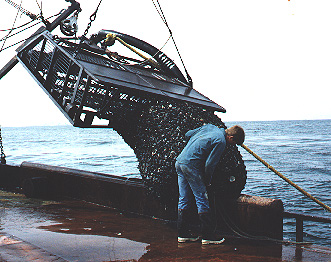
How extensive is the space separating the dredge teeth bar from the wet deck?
7.54 feet

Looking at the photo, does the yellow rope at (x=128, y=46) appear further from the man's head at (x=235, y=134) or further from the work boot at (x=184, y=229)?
the work boot at (x=184, y=229)

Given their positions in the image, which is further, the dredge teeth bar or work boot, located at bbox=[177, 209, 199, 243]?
the dredge teeth bar

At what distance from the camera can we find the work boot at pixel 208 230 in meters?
5.31

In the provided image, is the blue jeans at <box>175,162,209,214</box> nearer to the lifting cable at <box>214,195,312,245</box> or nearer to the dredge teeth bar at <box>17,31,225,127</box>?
the lifting cable at <box>214,195,312,245</box>

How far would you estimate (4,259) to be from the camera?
399cm

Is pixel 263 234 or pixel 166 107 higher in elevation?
pixel 166 107

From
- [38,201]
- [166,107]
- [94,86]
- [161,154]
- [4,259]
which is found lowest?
[38,201]

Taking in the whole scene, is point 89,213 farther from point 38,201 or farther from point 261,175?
point 261,175

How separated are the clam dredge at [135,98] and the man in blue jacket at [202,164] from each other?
0.55m

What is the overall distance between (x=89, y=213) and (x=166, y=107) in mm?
3060

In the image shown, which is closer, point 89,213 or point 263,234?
point 263,234

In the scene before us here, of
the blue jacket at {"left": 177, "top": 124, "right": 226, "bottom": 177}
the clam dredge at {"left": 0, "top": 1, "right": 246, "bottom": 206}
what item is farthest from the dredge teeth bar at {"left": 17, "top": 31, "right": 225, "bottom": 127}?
the blue jacket at {"left": 177, "top": 124, "right": 226, "bottom": 177}

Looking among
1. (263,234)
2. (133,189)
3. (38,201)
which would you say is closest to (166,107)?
(133,189)

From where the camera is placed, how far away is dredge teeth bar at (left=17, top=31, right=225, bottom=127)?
278 inches
